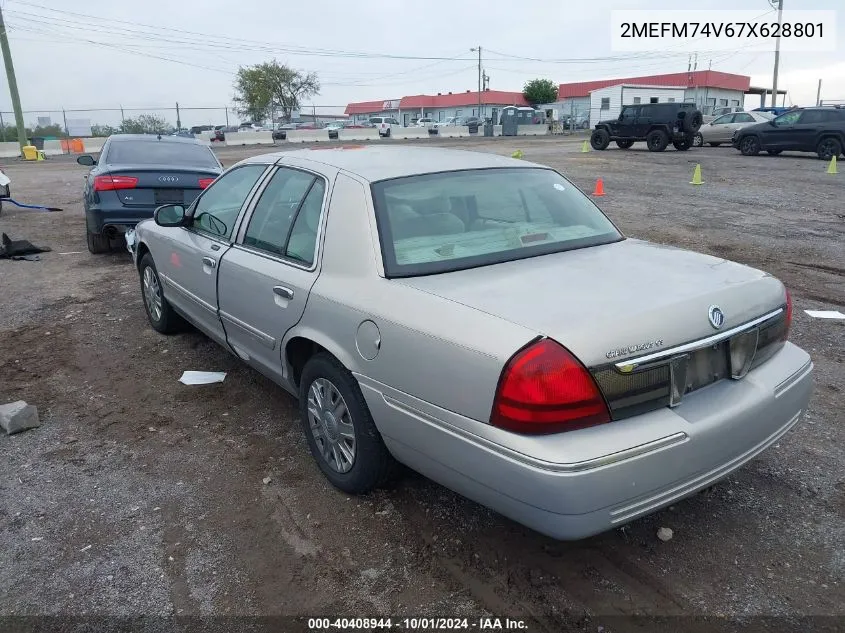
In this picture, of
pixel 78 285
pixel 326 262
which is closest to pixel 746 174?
pixel 78 285

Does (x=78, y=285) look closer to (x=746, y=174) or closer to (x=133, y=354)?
(x=133, y=354)

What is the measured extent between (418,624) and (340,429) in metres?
1.01

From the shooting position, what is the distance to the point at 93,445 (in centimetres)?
391

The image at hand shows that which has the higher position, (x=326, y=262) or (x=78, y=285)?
(x=326, y=262)

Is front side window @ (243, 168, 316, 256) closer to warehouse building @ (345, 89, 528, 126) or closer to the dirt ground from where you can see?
the dirt ground

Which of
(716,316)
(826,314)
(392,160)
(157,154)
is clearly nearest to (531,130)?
(157,154)

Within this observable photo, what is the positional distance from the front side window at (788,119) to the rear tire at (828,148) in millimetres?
1198

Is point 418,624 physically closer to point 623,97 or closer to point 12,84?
point 12,84

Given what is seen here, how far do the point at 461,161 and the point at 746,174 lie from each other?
52.9 feet

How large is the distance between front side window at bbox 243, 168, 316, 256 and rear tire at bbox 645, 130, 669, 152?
79.7ft

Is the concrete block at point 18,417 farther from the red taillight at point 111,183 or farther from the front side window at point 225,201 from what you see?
the red taillight at point 111,183

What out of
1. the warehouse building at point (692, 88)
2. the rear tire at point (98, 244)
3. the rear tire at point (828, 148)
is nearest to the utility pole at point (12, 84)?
the rear tire at point (98, 244)

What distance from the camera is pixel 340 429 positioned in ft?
10.6

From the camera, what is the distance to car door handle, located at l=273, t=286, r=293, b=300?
3.39 metres
